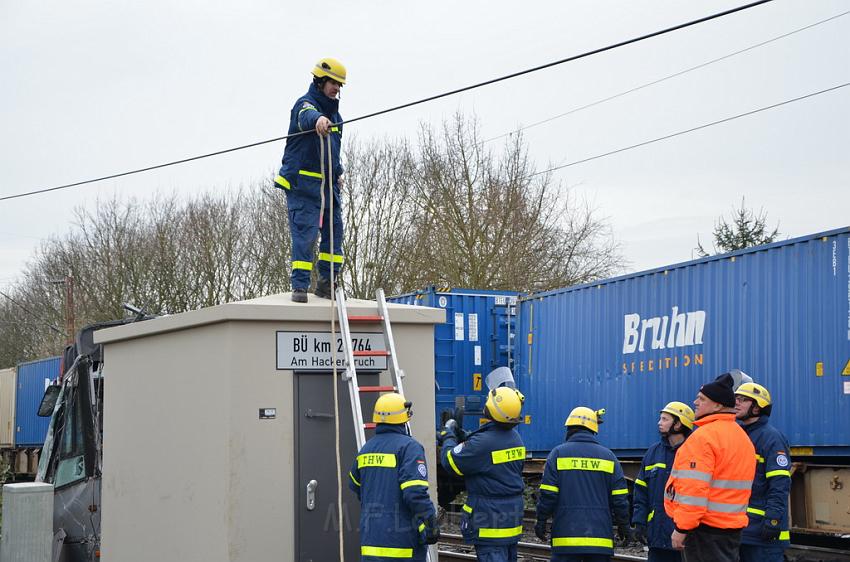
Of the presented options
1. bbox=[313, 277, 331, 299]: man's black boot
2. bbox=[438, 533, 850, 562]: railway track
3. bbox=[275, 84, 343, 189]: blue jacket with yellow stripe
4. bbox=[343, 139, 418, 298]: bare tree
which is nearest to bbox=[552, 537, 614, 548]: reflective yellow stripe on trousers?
bbox=[313, 277, 331, 299]: man's black boot

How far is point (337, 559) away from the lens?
685 centimetres

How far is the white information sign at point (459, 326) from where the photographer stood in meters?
17.6

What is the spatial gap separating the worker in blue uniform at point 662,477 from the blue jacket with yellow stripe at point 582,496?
1.48 feet

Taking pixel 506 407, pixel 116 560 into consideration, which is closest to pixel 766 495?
pixel 506 407

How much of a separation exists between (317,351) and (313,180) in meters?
1.48

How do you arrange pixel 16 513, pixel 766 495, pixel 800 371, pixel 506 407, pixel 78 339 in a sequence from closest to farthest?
pixel 16 513, pixel 506 407, pixel 766 495, pixel 78 339, pixel 800 371

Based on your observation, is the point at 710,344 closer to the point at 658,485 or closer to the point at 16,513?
the point at 658,485

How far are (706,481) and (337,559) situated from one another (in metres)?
2.51

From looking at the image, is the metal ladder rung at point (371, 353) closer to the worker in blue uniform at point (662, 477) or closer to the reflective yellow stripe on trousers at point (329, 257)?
the reflective yellow stripe on trousers at point (329, 257)

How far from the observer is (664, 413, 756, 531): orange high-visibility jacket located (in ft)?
19.7

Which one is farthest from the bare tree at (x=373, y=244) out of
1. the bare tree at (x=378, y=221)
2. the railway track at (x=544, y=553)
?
the railway track at (x=544, y=553)

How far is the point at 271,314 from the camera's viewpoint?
6.78m

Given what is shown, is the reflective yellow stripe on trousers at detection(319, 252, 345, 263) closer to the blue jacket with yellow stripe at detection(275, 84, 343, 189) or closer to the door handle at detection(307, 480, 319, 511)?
the blue jacket with yellow stripe at detection(275, 84, 343, 189)

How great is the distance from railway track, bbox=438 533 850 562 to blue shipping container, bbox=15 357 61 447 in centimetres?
1792
